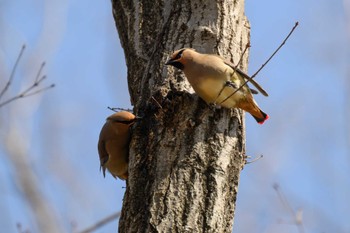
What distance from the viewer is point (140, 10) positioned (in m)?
4.05

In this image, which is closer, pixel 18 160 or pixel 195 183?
pixel 195 183

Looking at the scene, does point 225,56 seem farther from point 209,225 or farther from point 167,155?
point 209,225

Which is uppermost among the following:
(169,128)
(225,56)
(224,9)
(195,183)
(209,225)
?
(224,9)

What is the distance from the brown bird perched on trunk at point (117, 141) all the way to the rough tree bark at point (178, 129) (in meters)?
0.17

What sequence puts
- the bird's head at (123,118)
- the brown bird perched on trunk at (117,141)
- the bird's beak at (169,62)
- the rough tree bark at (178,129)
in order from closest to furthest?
the rough tree bark at (178,129), the bird's beak at (169,62), the bird's head at (123,118), the brown bird perched on trunk at (117,141)

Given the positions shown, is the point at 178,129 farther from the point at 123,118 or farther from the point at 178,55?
the point at 123,118

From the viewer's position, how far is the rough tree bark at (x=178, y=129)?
3.03 meters

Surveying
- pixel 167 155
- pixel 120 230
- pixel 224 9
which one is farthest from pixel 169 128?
pixel 224 9

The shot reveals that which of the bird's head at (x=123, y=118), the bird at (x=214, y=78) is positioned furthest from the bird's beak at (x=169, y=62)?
the bird's head at (x=123, y=118)

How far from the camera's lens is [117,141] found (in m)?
3.90

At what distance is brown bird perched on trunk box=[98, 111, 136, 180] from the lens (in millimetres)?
3803

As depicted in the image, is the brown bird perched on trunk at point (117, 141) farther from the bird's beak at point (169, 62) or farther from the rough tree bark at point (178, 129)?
the bird's beak at point (169, 62)

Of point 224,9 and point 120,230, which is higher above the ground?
point 224,9

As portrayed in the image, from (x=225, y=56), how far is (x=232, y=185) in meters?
0.86
